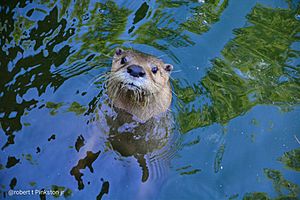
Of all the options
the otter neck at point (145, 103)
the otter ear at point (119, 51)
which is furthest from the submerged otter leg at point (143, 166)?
the otter ear at point (119, 51)

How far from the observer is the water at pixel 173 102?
5.61 meters

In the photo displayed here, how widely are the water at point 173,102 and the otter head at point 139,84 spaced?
256 millimetres

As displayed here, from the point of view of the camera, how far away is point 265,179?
587 cm

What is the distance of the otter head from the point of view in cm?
547

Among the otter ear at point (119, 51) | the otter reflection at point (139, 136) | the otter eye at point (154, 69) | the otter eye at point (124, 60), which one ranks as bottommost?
the otter reflection at point (139, 136)

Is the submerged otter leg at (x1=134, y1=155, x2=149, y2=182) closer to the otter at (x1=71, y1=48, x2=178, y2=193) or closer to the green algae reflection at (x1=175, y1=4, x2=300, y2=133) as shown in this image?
the otter at (x1=71, y1=48, x2=178, y2=193)

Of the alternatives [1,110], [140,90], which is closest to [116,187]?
[140,90]

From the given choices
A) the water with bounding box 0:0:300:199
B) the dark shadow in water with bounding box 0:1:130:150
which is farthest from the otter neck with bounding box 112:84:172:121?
the dark shadow in water with bounding box 0:1:130:150

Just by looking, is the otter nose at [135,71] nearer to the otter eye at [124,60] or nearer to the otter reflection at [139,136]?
the otter eye at [124,60]

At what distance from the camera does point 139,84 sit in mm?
5477

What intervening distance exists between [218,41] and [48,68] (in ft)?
7.24

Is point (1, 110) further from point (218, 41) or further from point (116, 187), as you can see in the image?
point (218, 41)

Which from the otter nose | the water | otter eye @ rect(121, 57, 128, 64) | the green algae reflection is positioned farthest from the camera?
the green algae reflection

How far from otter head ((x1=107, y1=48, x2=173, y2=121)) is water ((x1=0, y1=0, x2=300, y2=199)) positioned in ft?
0.84
